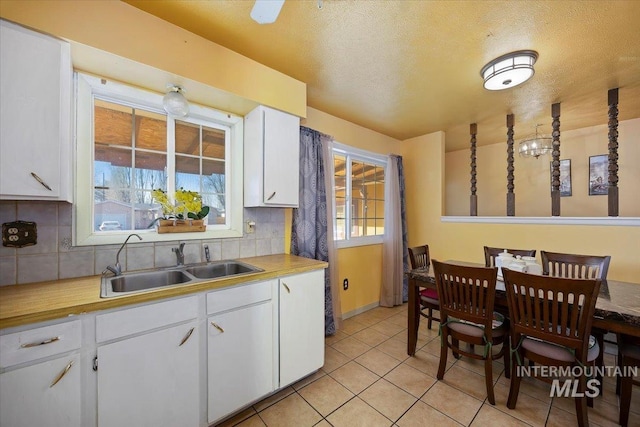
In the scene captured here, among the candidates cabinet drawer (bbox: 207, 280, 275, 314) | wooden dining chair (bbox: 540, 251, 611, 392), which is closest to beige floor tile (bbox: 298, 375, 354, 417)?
cabinet drawer (bbox: 207, 280, 275, 314)

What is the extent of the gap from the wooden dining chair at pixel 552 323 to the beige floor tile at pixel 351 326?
1.42 metres

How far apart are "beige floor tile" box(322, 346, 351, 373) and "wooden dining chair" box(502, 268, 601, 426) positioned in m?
1.19

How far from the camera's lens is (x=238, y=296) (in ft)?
5.04

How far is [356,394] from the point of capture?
178cm

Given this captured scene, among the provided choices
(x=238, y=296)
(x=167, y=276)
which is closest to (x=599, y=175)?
(x=238, y=296)

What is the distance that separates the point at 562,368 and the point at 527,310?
393 millimetres

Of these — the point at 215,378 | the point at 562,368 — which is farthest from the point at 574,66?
the point at 215,378

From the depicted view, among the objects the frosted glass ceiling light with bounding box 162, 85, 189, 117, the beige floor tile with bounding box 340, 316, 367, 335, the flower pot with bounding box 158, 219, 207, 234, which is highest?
the frosted glass ceiling light with bounding box 162, 85, 189, 117

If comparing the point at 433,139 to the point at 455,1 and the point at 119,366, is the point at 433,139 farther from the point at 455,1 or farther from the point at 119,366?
the point at 119,366

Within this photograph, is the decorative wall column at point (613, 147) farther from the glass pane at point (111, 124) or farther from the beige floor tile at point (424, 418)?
the glass pane at point (111, 124)

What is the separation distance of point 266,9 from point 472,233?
3251 mm

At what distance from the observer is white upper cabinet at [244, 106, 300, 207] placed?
2.00 meters

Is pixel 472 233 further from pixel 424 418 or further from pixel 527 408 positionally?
pixel 424 418

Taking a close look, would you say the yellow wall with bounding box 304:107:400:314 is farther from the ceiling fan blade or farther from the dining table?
the ceiling fan blade
